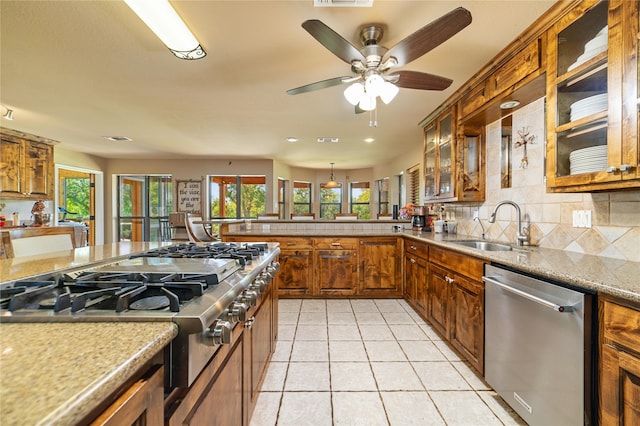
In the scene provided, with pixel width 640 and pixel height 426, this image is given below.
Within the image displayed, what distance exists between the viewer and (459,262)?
7.11 ft

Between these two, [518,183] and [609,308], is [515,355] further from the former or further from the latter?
[518,183]

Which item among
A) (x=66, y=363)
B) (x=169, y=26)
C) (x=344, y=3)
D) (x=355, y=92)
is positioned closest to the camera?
(x=66, y=363)

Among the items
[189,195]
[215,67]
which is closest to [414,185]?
[215,67]

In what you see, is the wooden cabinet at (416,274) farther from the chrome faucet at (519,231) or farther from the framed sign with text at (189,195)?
the framed sign with text at (189,195)

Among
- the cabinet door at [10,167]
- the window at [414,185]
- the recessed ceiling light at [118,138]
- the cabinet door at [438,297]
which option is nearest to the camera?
the cabinet door at [438,297]

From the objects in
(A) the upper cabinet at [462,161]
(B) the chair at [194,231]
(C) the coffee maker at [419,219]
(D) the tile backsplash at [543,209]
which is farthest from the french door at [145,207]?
(D) the tile backsplash at [543,209]

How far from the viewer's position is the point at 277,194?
720cm

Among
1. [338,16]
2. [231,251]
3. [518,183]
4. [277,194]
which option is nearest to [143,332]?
[231,251]

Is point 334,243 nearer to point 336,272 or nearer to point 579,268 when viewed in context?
point 336,272

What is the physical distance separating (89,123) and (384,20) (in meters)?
4.20

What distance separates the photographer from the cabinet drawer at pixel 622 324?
3.28 feet

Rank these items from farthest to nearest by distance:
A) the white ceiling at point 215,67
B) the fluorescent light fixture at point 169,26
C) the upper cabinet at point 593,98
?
the white ceiling at point 215,67
the fluorescent light fixture at point 169,26
the upper cabinet at point 593,98

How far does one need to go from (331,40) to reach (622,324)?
179 centimetres

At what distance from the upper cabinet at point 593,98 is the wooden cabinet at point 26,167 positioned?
6584mm
